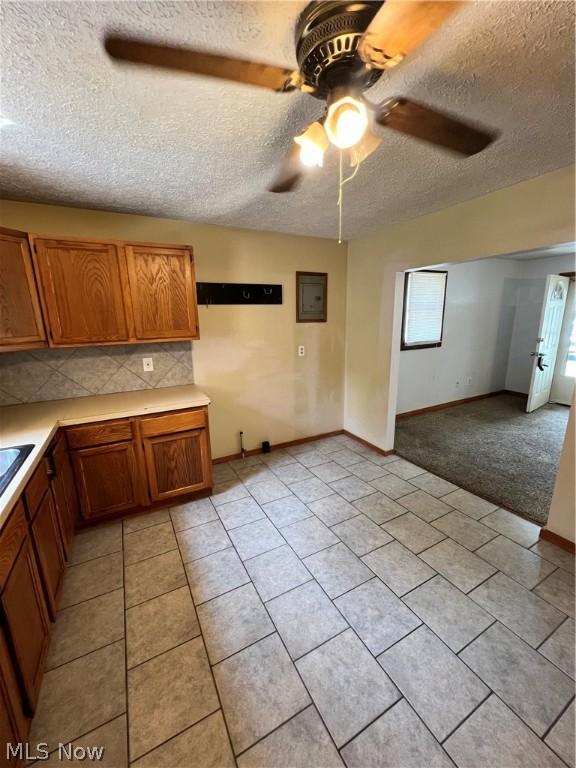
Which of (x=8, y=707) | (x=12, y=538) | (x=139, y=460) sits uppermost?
(x=12, y=538)

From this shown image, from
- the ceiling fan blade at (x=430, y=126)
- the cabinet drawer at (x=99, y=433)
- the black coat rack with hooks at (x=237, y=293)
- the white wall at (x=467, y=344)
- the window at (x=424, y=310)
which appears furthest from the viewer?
the white wall at (x=467, y=344)

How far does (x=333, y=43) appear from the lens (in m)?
0.82

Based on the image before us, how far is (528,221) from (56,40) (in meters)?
2.44

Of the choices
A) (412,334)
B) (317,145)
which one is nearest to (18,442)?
(317,145)

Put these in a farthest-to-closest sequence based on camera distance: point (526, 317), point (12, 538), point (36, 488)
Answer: point (526, 317) → point (36, 488) → point (12, 538)

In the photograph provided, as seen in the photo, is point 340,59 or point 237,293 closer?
point 340,59

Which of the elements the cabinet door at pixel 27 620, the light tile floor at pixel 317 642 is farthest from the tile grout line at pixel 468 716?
the cabinet door at pixel 27 620

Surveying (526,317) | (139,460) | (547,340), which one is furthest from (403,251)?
(526,317)

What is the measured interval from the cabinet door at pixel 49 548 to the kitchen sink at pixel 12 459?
247 mm

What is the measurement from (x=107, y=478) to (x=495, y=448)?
12.9 feet

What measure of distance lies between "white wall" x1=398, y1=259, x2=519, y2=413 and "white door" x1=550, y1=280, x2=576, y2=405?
2.44 ft

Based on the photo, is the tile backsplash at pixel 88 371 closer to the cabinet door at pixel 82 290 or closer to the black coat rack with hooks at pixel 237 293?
the cabinet door at pixel 82 290

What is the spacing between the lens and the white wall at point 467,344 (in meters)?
4.62

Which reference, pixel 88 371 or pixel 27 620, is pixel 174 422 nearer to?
pixel 88 371
